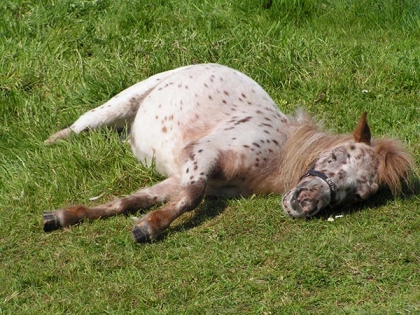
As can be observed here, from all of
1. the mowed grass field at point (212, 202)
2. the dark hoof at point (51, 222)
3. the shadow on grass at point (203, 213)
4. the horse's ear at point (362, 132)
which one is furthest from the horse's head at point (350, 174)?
the dark hoof at point (51, 222)

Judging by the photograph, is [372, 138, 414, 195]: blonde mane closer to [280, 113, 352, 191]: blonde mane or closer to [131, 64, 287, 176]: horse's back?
[280, 113, 352, 191]: blonde mane

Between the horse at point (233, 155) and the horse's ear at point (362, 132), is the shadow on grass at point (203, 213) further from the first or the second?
the horse's ear at point (362, 132)

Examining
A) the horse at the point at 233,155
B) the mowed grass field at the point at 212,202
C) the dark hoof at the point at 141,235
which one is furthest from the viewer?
the horse at the point at 233,155

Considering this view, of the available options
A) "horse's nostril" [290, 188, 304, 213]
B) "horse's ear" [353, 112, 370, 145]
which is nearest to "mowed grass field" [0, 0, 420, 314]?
"horse's nostril" [290, 188, 304, 213]

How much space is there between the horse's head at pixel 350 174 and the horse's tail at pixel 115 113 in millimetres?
1837

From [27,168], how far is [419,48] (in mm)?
3994

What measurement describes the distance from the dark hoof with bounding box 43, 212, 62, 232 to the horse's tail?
1296 mm

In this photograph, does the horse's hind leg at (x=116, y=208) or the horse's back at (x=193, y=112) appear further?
the horse's back at (x=193, y=112)

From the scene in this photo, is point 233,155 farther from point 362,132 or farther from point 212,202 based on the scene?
point 362,132

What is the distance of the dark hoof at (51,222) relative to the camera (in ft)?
18.4

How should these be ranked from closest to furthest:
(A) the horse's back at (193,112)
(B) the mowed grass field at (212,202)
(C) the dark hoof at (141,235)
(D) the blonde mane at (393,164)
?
(B) the mowed grass field at (212,202) < (C) the dark hoof at (141,235) < (D) the blonde mane at (393,164) < (A) the horse's back at (193,112)

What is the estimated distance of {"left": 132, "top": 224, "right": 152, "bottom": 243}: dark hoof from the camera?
211 inches

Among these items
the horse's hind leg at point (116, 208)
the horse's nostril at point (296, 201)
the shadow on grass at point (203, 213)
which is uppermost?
the horse's nostril at point (296, 201)

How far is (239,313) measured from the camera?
4504mm
